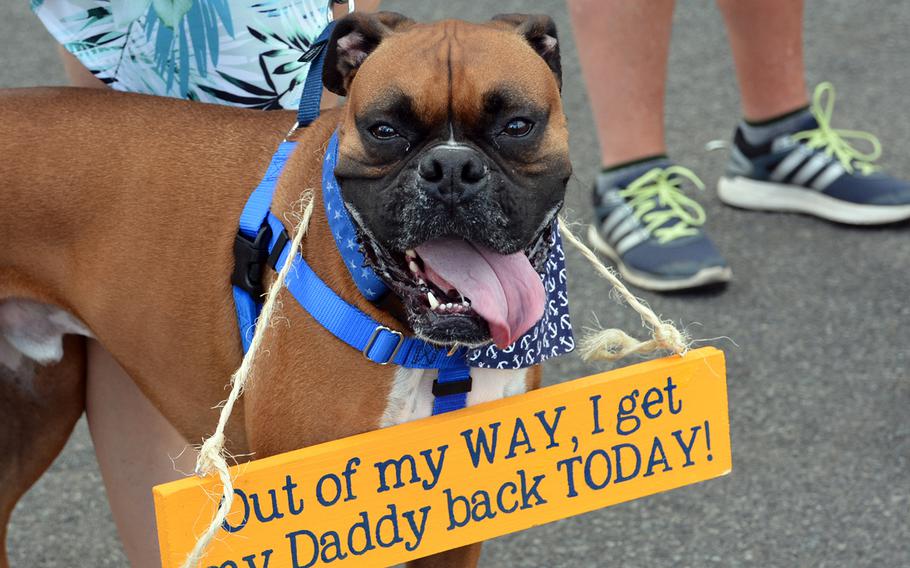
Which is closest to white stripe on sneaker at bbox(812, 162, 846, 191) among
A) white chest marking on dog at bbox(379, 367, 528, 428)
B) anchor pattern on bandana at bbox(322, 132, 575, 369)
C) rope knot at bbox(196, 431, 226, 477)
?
anchor pattern on bandana at bbox(322, 132, 575, 369)

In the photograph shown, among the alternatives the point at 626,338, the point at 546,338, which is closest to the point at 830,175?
the point at 626,338

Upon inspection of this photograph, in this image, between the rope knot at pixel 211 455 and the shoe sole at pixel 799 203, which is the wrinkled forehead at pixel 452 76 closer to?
the rope knot at pixel 211 455

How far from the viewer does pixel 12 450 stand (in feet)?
8.65

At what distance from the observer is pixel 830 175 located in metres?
4.21

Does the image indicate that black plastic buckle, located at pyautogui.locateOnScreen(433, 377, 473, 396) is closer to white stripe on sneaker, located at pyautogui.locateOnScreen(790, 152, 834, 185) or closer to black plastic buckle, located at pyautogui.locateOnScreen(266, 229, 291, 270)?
black plastic buckle, located at pyautogui.locateOnScreen(266, 229, 291, 270)

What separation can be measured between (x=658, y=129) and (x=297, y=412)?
2.37 metres

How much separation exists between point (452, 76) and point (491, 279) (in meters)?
0.31

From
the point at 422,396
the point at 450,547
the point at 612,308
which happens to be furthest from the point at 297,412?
the point at 612,308

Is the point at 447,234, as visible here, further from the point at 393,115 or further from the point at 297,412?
the point at 297,412

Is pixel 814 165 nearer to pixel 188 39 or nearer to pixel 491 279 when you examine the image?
pixel 188 39

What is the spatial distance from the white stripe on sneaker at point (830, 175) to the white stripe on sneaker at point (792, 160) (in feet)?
0.28

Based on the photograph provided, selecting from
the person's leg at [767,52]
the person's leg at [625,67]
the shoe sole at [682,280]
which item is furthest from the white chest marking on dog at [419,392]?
the person's leg at [767,52]

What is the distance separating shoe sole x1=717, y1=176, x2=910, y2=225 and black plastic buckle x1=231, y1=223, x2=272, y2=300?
8.68ft

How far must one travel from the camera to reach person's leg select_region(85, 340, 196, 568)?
261 cm
